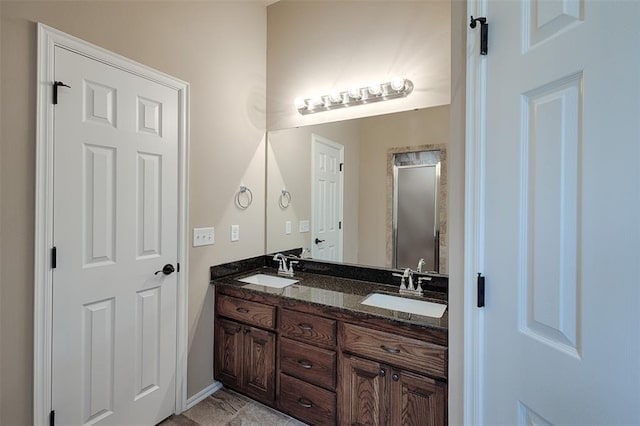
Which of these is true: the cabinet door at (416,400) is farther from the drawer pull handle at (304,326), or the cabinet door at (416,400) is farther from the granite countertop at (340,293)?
the drawer pull handle at (304,326)

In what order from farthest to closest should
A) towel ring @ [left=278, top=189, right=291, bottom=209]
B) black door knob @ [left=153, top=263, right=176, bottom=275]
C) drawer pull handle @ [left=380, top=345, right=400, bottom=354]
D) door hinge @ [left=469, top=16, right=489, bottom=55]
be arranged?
towel ring @ [left=278, top=189, right=291, bottom=209] < black door knob @ [left=153, top=263, right=176, bottom=275] < drawer pull handle @ [left=380, top=345, right=400, bottom=354] < door hinge @ [left=469, top=16, right=489, bottom=55]

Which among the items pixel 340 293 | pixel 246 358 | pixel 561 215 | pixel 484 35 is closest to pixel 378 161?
pixel 340 293

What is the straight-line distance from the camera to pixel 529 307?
84 cm

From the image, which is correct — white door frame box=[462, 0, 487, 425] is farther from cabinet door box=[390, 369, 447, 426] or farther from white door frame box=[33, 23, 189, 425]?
white door frame box=[33, 23, 189, 425]

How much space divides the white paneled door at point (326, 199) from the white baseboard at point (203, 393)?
46.8 inches

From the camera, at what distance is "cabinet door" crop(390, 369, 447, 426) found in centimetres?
146

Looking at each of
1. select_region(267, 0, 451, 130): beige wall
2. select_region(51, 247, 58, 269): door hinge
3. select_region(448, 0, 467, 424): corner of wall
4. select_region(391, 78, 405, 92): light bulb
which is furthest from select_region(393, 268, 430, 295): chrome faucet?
select_region(51, 247, 58, 269): door hinge

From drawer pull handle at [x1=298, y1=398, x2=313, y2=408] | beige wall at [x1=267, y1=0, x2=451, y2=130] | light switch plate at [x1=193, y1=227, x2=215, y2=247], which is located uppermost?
beige wall at [x1=267, y1=0, x2=451, y2=130]

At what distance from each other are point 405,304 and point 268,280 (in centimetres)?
108

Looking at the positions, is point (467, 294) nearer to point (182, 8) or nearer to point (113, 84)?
point (113, 84)

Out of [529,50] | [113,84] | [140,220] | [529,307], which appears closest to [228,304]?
[140,220]

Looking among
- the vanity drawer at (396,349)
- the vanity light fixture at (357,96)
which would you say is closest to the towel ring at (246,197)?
the vanity light fixture at (357,96)

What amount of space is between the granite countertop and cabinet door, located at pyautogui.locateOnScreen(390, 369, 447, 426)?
0.27m

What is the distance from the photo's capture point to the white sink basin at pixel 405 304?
A: 5.74ft
